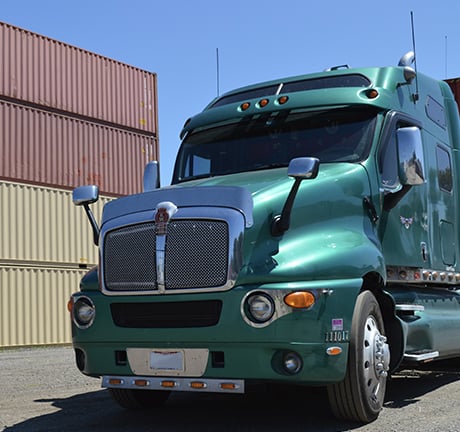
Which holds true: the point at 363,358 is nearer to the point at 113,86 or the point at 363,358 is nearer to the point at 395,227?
the point at 395,227

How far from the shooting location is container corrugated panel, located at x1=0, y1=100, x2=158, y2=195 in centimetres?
1938

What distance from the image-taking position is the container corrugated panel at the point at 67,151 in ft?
63.6

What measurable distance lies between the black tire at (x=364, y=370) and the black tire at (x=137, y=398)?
1.80m

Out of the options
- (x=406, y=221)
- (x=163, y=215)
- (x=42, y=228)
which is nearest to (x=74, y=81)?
(x=42, y=228)

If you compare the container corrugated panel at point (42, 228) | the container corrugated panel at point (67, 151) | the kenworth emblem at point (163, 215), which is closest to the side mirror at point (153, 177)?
the kenworth emblem at point (163, 215)

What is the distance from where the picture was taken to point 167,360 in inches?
200

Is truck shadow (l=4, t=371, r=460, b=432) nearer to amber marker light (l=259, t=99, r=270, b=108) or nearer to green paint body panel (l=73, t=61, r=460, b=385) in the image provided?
green paint body panel (l=73, t=61, r=460, b=385)

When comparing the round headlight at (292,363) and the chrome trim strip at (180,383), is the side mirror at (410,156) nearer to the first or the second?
the round headlight at (292,363)

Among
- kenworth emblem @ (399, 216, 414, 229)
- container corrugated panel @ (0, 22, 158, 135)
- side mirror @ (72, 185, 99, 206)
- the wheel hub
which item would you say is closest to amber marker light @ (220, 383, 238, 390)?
the wheel hub

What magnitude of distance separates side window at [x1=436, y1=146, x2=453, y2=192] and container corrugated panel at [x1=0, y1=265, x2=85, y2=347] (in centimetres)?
1328

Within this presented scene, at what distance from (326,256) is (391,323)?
1.09 meters

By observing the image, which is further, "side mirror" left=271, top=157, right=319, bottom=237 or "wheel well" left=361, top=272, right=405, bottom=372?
"wheel well" left=361, top=272, right=405, bottom=372

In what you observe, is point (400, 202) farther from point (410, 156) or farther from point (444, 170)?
point (444, 170)

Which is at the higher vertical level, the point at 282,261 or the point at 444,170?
the point at 444,170
